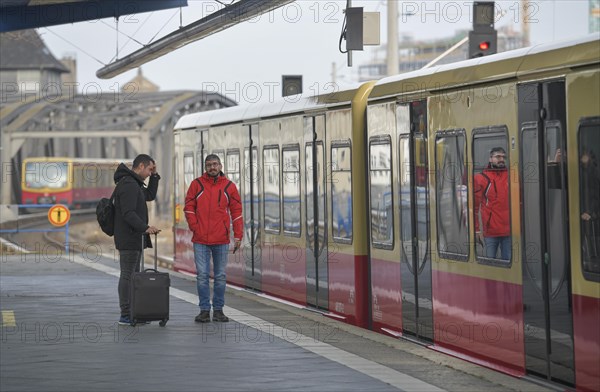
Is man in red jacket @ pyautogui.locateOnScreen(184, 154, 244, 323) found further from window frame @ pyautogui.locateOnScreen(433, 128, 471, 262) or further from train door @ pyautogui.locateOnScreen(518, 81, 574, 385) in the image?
train door @ pyautogui.locateOnScreen(518, 81, 574, 385)

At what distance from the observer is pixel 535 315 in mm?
11602

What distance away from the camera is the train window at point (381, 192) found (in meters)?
15.5

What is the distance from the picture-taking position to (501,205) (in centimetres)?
1241

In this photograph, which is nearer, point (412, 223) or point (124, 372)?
point (124, 372)

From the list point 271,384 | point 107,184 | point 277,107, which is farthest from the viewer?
point 107,184

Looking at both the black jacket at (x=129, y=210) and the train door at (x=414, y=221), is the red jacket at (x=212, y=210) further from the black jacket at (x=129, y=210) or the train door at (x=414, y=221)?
the train door at (x=414, y=221)

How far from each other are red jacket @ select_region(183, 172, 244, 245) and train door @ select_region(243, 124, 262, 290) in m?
5.34

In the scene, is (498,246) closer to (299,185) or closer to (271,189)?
(299,185)

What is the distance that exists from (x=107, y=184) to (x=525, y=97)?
7390cm

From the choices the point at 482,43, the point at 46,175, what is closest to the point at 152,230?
the point at 482,43

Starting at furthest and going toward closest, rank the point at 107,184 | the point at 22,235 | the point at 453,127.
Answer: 1. the point at 107,184
2. the point at 22,235
3. the point at 453,127

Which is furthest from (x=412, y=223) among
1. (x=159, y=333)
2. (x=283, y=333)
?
(x=159, y=333)

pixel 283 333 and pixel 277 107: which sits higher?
pixel 277 107

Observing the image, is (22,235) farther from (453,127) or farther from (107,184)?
(453,127)
